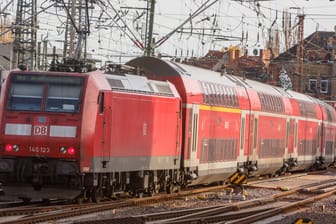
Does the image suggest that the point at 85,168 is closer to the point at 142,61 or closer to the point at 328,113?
the point at 142,61

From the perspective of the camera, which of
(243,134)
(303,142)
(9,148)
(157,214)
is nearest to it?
(157,214)

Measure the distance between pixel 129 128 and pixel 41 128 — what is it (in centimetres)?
285

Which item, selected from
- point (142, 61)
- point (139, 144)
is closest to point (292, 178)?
point (142, 61)

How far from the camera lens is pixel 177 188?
77.6ft

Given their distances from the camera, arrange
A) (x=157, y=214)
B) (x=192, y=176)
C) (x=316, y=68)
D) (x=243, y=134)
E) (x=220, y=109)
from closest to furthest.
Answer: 1. (x=157, y=214)
2. (x=192, y=176)
3. (x=220, y=109)
4. (x=243, y=134)
5. (x=316, y=68)

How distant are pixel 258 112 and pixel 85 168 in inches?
564

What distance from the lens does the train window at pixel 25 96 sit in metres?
18.0

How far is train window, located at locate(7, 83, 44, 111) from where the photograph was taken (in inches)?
710

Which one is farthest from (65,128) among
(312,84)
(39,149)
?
(312,84)

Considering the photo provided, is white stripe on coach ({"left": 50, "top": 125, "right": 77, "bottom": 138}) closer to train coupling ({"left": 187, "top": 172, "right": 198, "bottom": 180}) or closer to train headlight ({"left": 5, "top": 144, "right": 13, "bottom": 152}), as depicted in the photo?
train headlight ({"left": 5, "top": 144, "right": 13, "bottom": 152})

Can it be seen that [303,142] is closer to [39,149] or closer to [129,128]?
[129,128]

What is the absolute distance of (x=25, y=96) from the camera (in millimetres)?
18141

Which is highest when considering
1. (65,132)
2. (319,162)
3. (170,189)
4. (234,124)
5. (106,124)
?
(234,124)

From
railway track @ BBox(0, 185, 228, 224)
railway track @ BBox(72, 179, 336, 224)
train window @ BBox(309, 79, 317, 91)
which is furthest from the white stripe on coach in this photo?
train window @ BBox(309, 79, 317, 91)
